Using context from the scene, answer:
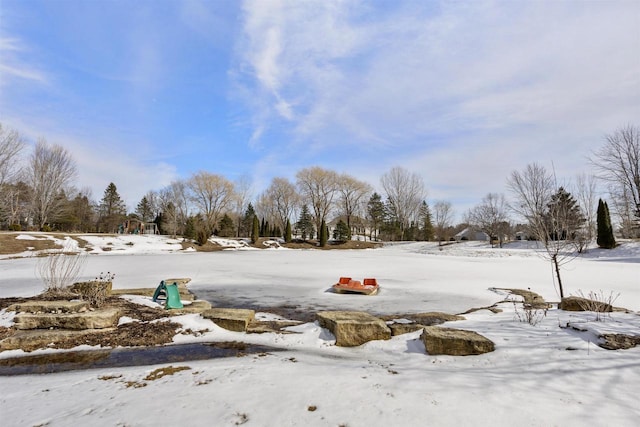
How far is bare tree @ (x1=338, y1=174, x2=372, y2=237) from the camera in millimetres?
48219

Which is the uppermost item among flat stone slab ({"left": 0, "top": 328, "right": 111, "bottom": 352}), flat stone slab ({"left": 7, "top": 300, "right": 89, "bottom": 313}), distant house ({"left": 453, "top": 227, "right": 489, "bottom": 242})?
distant house ({"left": 453, "top": 227, "right": 489, "bottom": 242})

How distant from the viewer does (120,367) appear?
387 cm

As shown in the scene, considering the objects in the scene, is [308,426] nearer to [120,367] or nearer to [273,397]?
[273,397]

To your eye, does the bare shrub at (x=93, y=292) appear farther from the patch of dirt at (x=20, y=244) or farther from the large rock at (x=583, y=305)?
the patch of dirt at (x=20, y=244)

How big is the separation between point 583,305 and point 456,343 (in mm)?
3405

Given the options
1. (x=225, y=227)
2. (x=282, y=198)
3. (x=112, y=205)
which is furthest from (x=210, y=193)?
(x=112, y=205)

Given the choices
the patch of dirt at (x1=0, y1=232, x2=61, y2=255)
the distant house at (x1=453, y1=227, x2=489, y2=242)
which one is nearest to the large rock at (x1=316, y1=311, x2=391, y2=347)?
the patch of dirt at (x1=0, y1=232, x2=61, y2=255)

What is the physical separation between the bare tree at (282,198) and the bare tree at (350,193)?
8.59 metres

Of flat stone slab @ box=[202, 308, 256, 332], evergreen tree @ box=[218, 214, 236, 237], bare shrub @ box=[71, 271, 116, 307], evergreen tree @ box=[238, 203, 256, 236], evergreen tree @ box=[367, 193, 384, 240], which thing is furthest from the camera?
evergreen tree @ box=[238, 203, 256, 236]

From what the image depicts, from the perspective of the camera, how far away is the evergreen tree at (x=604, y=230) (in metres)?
24.6

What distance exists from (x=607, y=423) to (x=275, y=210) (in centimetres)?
5657

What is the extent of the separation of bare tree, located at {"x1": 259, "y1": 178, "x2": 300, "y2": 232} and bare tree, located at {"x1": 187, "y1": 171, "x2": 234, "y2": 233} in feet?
27.5

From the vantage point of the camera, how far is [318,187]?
48094 mm

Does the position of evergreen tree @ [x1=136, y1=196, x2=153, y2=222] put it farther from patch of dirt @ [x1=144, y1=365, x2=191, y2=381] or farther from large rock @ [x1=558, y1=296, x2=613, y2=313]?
large rock @ [x1=558, y1=296, x2=613, y2=313]
